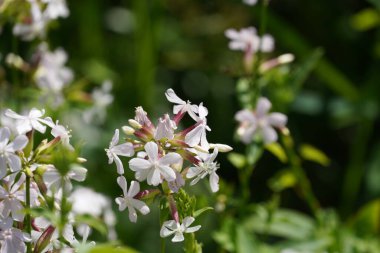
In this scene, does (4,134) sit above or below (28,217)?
above

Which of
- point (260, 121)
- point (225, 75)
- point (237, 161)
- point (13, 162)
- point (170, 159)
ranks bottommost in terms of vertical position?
point (13, 162)

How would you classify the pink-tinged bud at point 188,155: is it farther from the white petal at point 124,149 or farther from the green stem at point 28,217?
the green stem at point 28,217

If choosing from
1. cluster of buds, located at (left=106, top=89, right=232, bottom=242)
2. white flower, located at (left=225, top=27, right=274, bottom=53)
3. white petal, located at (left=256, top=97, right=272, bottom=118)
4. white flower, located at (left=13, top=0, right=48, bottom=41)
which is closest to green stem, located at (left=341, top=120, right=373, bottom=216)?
white flower, located at (left=225, top=27, right=274, bottom=53)

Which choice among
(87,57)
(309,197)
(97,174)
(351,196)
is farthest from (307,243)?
(87,57)

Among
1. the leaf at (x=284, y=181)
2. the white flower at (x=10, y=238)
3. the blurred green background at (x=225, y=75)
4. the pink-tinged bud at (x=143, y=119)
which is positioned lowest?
the white flower at (x=10, y=238)

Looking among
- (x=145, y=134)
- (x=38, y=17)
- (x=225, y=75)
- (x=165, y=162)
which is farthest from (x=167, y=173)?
(x=225, y=75)

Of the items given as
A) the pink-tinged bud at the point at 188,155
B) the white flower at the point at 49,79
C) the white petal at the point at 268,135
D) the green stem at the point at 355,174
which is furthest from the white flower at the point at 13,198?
the green stem at the point at 355,174

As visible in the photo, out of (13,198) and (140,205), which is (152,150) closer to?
(140,205)
